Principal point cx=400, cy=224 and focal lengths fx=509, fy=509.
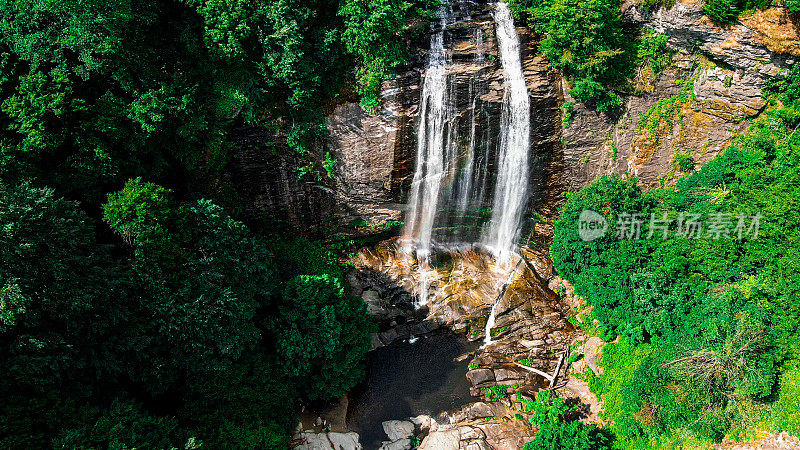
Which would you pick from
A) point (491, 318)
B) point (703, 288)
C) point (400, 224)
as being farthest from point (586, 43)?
point (491, 318)

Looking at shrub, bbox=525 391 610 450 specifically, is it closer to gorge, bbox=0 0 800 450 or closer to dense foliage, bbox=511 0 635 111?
gorge, bbox=0 0 800 450

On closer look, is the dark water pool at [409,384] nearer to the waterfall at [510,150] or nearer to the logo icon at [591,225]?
the waterfall at [510,150]

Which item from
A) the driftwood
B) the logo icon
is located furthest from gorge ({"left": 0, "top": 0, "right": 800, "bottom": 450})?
the driftwood

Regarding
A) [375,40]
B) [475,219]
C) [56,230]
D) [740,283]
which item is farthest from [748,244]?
[56,230]

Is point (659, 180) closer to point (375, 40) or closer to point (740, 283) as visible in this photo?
point (740, 283)

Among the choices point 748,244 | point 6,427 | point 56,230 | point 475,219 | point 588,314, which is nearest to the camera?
point 6,427

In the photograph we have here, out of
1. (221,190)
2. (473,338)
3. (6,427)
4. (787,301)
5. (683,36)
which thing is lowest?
(473,338)

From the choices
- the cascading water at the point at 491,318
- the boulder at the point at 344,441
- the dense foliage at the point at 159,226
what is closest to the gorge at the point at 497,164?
the cascading water at the point at 491,318

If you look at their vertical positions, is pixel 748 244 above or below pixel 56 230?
below
